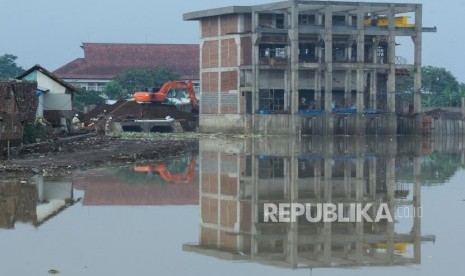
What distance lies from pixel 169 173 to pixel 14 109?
9.56 meters

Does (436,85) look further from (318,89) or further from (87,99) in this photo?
(318,89)

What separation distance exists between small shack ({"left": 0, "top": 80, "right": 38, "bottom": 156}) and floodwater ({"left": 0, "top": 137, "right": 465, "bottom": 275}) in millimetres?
5901

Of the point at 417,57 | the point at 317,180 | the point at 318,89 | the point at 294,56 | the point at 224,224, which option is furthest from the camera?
the point at 417,57

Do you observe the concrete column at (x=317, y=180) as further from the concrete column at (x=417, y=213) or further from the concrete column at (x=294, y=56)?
the concrete column at (x=294, y=56)

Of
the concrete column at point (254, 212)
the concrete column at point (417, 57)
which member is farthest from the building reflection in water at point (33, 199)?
the concrete column at point (417, 57)

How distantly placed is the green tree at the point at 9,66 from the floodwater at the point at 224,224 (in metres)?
94.1

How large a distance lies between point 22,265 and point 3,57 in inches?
4636

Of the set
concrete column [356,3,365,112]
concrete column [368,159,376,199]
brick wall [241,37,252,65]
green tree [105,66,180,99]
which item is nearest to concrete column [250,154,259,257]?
concrete column [368,159,376,199]

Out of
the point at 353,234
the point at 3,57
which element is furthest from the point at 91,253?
the point at 3,57

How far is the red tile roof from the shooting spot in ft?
368

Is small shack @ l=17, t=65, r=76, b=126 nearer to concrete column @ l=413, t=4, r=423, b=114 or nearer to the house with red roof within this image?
concrete column @ l=413, t=4, r=423, b=114

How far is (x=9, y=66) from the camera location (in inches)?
5039

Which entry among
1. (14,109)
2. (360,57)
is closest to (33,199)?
(14,109)

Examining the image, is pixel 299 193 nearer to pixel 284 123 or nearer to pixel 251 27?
pixel 284 123
